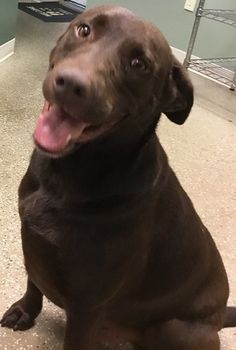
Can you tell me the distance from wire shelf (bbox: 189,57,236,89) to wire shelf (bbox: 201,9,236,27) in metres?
0.23

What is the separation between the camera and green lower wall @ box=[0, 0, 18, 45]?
263 centimetres

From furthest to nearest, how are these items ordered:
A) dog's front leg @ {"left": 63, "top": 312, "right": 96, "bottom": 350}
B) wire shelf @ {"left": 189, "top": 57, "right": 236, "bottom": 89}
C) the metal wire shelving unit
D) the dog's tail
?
wire shelf @ {"left": 189, "top": 57, "right": 236, "bottom": 89}
the metal wire shelving unit
the dog's tail
dog's front leg @ {"left": 63, "top": 312, "right": 96, "bottom": 350}

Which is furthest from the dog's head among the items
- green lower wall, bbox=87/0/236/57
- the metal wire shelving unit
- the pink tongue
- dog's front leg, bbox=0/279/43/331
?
green lower wall, bbox=87/0/236/57

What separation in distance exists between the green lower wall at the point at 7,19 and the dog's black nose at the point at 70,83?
2.00 metres

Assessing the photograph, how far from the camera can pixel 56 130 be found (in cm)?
89

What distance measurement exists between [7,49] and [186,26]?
1220mm

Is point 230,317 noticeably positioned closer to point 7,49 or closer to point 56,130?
point 56,130

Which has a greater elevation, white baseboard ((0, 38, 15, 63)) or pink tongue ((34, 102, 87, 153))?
pink tongue ((34, 102, 87, 153))

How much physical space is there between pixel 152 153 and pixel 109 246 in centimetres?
20

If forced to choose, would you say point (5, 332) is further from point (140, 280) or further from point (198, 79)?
point (198, 79)

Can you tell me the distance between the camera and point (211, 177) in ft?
7.09

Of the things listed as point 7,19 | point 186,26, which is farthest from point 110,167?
point 186,26

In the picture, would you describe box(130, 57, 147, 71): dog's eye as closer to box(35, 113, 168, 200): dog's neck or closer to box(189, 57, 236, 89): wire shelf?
box(35, 113, 168, 200): dog's neck

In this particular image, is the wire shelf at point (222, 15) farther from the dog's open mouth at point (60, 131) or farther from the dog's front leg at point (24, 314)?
the dog's open mouth at point (60, 131)
